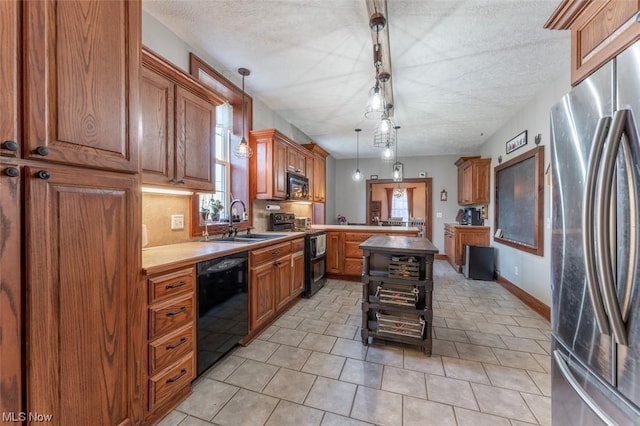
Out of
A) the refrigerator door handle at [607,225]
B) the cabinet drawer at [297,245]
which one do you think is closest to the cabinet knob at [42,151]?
the refrigerator door handle at [607,225]

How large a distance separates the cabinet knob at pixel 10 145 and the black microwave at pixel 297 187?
3.01 meters

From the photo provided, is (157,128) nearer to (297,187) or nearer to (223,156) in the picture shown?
(223,156)

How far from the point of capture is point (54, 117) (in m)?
1.00

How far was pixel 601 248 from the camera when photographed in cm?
87

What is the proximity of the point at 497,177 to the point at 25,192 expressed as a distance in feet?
18.7

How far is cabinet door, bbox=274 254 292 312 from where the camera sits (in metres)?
2.85

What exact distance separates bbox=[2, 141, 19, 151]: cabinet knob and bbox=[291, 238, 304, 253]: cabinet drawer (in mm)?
2522

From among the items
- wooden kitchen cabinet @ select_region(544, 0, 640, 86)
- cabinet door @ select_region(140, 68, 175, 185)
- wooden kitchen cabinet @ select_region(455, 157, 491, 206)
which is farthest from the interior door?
wooden kitchen cabinet @ select_region(455, 157, 491, 206)

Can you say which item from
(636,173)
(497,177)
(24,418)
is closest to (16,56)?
(24,418)

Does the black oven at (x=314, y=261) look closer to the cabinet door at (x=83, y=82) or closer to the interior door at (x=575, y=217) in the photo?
the cabinet door at (x=83, y=82)

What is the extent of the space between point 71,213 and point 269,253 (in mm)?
1732

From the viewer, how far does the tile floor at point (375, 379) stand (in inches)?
61.1

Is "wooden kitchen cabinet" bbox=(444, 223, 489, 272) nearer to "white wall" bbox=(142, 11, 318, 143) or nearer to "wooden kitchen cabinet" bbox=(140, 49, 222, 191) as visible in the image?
"white wall" bbox=(142, 11, 318, 143)

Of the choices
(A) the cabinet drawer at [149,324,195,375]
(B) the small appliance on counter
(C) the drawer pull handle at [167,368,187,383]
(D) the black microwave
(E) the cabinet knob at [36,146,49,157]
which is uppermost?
(D) the black microwave
